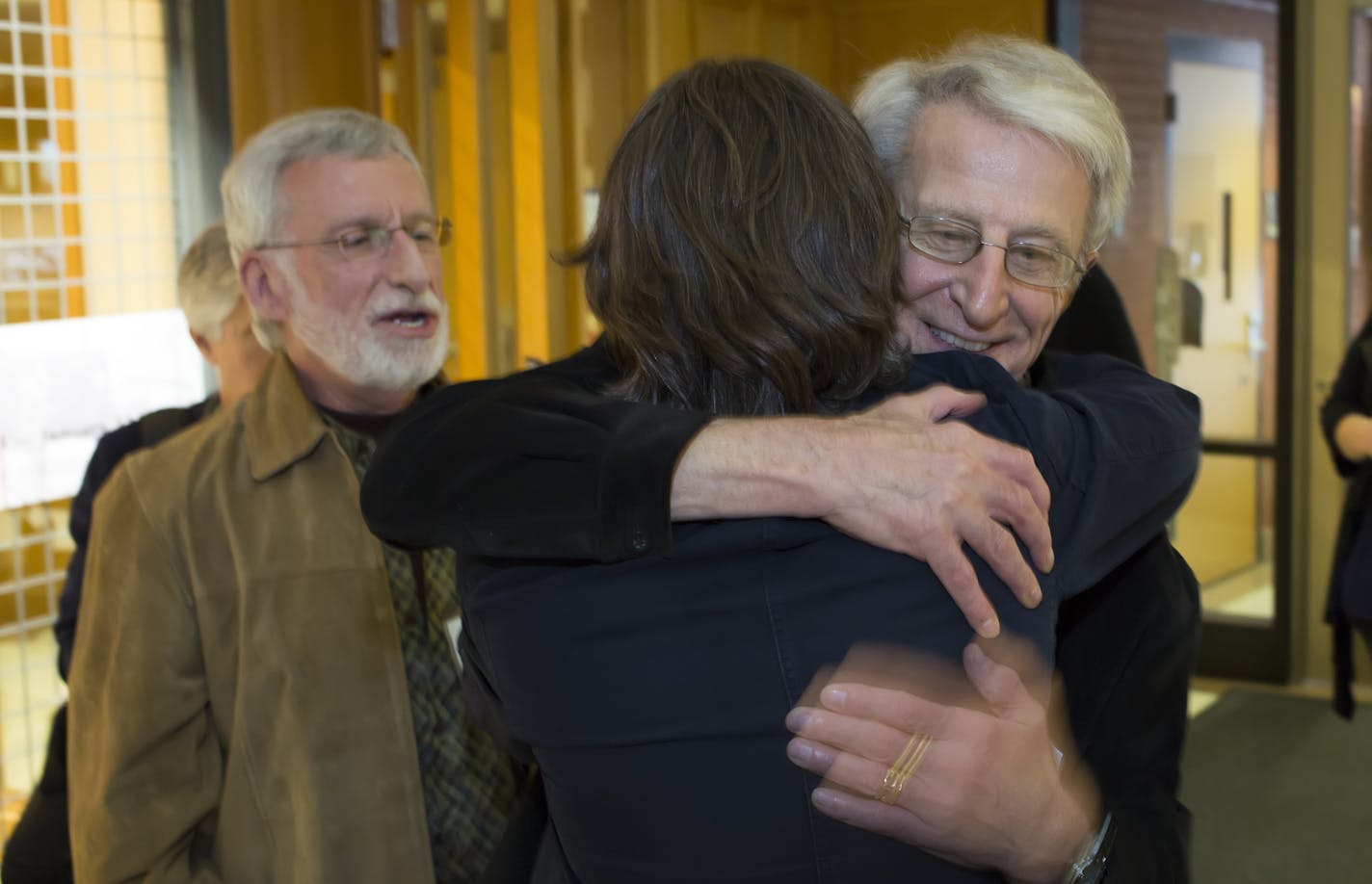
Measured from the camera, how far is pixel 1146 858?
121 centimetres

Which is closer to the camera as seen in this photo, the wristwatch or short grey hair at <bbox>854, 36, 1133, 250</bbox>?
the wristwatch

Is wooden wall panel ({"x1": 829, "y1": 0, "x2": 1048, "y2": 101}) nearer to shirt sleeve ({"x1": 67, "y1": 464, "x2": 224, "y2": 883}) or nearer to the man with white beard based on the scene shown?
the man with white beard

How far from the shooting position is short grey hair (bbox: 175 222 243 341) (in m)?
2.85

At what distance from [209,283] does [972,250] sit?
6.42ft

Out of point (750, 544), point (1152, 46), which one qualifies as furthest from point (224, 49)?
point (1152, 46)

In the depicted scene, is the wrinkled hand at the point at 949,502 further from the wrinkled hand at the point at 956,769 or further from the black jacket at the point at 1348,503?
the black jacket at the point at 1348,503

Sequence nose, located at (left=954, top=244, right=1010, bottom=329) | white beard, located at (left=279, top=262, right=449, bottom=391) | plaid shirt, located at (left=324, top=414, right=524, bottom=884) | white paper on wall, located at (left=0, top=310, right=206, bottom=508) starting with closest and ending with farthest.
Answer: nose, located at (left=954, top=244, right=1010, bottom=329) → plaid shirt, located at (left=324, top=414, right=524, bottom=884) → white beard, located at (left=279, top=262, right=449, bottom=391) → white paper on wall, located at (left=0, top=310, right=206, bottom=508)

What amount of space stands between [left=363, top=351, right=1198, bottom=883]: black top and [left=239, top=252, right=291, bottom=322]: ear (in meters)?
1.21

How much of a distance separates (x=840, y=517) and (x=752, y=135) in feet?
1.00

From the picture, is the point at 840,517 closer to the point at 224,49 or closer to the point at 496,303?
the point at 224,49

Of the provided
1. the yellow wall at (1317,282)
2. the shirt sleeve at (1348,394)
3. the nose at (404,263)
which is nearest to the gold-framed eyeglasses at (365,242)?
the nose at (404,263)

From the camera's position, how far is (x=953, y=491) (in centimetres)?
99

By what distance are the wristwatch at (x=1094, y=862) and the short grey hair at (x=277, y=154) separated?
1.53 m

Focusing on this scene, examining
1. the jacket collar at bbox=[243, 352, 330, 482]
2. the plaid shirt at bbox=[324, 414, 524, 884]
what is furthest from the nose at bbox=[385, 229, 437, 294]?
the plaid shirt at bbox=[324, 414, 524, 884]
